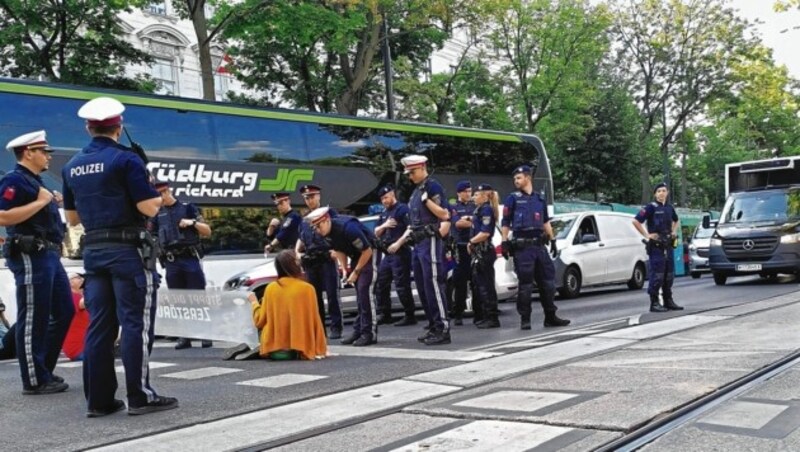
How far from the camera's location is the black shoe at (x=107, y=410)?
183 inches

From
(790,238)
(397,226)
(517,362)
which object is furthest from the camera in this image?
(790,238)

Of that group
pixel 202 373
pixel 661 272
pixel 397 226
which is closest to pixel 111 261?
pixel 202 373

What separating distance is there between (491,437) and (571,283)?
11.6m

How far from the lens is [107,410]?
4.69m

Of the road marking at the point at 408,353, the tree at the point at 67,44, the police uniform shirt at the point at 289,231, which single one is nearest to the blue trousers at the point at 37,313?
the road marking at the point at 408,353

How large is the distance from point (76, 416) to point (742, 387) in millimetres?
4234

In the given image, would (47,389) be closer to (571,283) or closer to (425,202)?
(425,202)

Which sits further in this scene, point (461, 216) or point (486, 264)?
point (461, 216)

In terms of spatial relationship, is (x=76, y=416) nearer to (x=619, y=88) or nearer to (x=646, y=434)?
(x=646, y=434)

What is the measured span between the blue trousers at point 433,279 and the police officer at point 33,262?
350 cm

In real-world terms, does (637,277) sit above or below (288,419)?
below

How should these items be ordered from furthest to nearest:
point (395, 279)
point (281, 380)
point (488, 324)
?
1. point (395, 279)
2. point (488, 324)
3. point (281, 380)

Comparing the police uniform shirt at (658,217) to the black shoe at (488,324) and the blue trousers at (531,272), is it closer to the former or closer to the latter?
the blue trousers at (531,272)

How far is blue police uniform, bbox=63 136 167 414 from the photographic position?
4539 millimetres
